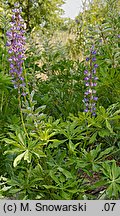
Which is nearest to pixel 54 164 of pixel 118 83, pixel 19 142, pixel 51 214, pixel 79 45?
pixel 19 142

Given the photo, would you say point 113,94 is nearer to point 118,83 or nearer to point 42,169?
point 118,83

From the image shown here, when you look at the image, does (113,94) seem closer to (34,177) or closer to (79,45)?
(34,177)

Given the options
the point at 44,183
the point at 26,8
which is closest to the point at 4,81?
the point at 44,183

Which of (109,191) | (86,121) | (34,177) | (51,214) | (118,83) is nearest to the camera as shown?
(51,214)

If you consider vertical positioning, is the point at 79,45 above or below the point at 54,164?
above

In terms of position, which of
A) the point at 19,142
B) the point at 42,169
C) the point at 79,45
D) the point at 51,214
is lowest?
the point at 51,214

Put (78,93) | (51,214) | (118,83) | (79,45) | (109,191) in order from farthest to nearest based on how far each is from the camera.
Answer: (79,45), (78,93), (118,83), (109,191), (51,214)

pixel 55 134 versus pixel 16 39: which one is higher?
pixel 16 39

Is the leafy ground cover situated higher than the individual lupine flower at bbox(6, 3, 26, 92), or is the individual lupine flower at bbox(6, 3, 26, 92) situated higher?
the individual lupine flower at bbox(6, 3, 26, 92)

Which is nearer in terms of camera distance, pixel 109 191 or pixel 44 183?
pixel 109 191

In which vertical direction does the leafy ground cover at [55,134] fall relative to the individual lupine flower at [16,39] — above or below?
below

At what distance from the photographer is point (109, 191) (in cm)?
158

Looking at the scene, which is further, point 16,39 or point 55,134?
point 55,134

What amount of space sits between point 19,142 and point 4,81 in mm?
406
